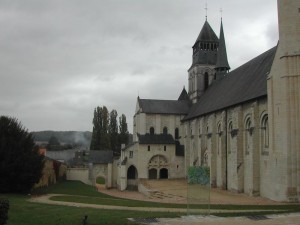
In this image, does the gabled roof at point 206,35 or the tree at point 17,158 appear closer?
the tree at point 17,158

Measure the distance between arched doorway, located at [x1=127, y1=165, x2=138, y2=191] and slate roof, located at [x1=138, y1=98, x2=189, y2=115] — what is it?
8.90 m

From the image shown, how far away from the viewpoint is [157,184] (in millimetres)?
49812

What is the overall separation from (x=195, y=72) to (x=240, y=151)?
2659cm

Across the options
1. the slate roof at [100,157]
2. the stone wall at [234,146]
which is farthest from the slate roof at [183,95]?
the slate roof at [100,157]

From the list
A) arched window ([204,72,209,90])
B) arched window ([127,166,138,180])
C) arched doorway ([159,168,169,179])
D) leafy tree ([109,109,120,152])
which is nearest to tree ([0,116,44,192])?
arched window ([127,166,138,180])

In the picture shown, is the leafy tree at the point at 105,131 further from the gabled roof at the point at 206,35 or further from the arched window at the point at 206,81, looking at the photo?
the gabled roof at the point at 206,35

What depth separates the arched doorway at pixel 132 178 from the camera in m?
55.8

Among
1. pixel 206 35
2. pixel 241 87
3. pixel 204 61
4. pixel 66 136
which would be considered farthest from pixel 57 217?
pixel 66 136

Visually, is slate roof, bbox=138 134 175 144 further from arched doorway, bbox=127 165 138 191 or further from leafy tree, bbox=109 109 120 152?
leafy tree, bbox=109 109 120 152

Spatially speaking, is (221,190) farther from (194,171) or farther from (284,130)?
(194,171)

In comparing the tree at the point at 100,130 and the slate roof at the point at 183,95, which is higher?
the slate roof at the point at 183,95

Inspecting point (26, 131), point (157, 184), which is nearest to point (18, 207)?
point (26, 131)

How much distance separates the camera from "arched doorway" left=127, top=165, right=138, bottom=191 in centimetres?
5584

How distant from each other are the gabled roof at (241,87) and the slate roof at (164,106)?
19.8 ft
